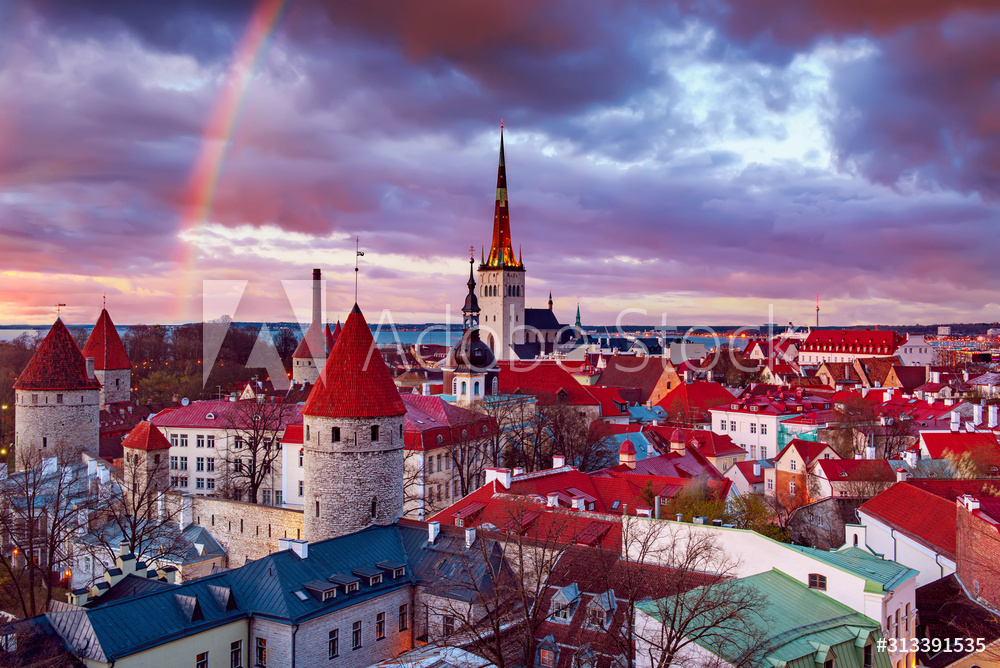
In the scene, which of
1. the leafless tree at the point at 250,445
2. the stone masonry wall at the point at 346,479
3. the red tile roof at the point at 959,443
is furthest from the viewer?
the leafless tree at the point at 250,445

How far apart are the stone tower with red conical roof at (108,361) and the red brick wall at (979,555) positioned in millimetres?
54830

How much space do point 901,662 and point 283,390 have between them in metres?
57.0

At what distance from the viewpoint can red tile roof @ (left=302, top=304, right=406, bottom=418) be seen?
2612 cm

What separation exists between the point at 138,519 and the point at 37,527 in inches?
140

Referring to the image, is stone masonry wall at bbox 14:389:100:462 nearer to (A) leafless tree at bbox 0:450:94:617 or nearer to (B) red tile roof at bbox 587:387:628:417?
(A) leafless tree at bbox 0:450:94:617

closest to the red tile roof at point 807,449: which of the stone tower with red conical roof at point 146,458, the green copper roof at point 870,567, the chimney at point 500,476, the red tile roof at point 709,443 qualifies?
the red tile roof at point 709,443

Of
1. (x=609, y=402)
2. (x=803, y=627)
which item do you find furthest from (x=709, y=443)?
(x=803, y=627)

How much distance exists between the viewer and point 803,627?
1656 cm

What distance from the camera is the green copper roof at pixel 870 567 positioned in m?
18.5

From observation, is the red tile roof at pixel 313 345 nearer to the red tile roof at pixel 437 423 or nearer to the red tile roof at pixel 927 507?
the red tile roof at pixel 437 423

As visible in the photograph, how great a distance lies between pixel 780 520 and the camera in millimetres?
31016

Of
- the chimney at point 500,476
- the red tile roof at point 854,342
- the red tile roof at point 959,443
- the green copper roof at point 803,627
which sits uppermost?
the red tile roof at point 854,342

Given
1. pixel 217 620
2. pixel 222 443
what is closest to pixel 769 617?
pixel 217 620

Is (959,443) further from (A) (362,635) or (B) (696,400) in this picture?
(A) (362,635)
